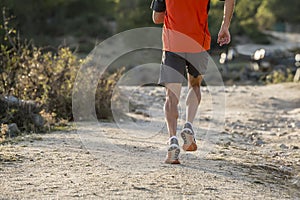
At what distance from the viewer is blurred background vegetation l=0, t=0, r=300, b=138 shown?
8.07m

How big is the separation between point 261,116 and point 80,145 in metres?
4.92

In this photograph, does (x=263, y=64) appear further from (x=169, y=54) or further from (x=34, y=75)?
(x=169, y=54)

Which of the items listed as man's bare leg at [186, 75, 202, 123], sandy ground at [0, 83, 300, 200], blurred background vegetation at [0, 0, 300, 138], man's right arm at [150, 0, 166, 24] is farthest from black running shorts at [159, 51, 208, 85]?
blurred background vegetation at [0, 0, 300, 138]

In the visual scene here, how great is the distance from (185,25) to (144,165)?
1.16 m

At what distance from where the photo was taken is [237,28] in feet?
113

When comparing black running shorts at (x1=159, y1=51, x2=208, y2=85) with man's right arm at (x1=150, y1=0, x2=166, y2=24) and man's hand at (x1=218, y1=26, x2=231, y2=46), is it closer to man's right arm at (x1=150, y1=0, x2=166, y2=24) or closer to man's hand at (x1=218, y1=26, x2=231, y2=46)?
man's hand at (x1=218, y1=26, x2=231, y2=46)

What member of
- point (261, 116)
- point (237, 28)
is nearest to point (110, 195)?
point (261, 116)

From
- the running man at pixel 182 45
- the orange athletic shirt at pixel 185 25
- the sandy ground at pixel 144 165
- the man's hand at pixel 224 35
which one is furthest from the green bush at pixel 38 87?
the man's hand at pixel 224 35

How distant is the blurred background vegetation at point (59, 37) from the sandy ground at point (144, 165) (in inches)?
28.0

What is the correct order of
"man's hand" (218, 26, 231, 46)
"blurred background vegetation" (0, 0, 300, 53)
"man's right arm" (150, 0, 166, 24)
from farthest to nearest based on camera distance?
"blurred background vegetation" (0, 0, 300, 53) → "man's right arm" (150, 0, 166, 24) → "man's hand" (218, 26, 231, 46)

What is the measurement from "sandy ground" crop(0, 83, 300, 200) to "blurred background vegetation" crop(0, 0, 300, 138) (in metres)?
0.71

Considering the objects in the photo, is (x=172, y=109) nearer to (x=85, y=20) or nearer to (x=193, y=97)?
(x=193, y=97)

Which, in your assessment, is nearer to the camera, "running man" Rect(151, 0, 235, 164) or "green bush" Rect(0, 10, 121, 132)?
"running man" Rect(151, 0, 235, 164)

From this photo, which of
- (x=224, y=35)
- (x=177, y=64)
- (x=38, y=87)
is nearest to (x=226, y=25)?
(x=224, y=35)
